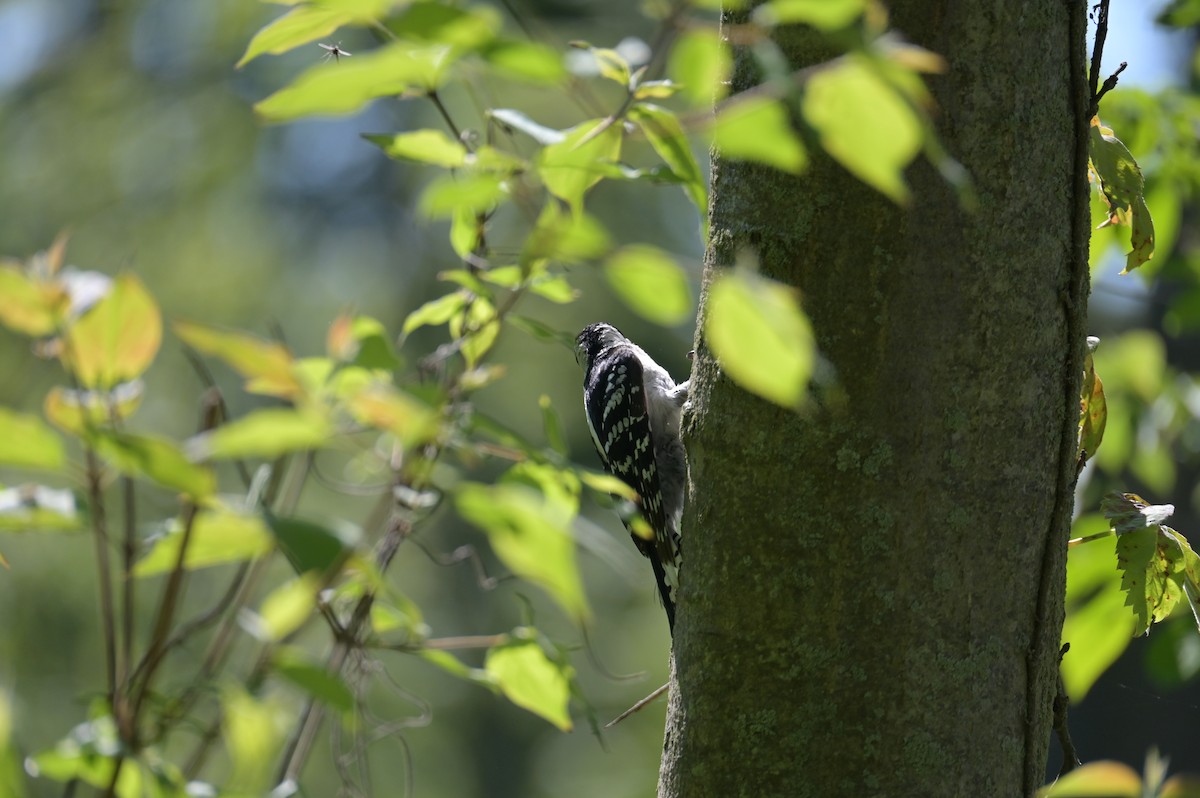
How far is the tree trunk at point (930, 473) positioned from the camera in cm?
126

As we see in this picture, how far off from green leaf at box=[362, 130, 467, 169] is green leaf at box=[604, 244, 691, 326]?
0.41 meters

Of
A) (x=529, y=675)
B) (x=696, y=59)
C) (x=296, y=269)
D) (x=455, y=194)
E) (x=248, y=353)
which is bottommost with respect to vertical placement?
(x=296, y=269)

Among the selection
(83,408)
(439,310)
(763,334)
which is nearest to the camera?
(763,334)

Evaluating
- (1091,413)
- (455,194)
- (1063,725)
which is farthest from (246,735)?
(1091,413)

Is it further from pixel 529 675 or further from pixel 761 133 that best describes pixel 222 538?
pixel 529 675

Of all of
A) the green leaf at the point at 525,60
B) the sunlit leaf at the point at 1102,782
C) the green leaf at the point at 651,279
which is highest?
the green leaf at the point at 525,60

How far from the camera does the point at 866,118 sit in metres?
0.56

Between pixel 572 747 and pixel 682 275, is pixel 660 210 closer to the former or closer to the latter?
pixel 572 747

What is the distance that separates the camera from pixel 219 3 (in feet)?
27.1

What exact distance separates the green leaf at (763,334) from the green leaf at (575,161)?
22cm

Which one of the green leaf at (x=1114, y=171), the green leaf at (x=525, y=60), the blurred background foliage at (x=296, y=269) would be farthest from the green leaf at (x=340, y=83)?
the blurred background foliage at (x=296, y=269)

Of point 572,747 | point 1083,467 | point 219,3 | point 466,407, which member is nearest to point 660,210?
point 219,3

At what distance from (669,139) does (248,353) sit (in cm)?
43

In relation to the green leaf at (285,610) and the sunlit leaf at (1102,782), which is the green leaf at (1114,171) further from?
the green leaf at (285,610)
